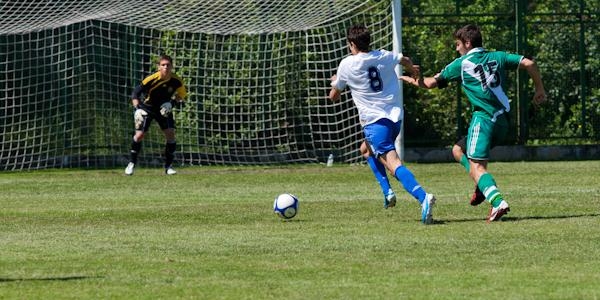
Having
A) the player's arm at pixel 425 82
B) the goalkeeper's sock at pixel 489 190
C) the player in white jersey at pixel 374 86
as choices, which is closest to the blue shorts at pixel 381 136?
the player in white jersey at pixel 374 86

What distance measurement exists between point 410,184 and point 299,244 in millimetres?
1921

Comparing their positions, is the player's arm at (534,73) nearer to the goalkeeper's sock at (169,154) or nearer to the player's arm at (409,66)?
the player's arm at (409,66)

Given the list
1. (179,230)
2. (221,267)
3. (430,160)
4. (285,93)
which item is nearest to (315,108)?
(285,93)

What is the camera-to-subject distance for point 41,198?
50.8 feet

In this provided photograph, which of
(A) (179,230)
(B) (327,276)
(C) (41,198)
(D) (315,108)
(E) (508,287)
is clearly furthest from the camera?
(D) (315,108)

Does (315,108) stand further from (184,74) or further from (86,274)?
(86,274)

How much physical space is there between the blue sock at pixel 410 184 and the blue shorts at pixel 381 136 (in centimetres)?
31

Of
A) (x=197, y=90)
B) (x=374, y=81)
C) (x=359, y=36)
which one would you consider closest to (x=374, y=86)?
(x=374, y=81)

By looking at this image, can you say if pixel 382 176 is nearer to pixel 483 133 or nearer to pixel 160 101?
pixel 483 133

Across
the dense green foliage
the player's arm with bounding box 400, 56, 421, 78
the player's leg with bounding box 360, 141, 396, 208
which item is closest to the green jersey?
the player's arm with bounding box 400, 56, 421, 78

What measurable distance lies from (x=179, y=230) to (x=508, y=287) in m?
4.28

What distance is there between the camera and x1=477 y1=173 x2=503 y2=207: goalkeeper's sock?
1120 cm

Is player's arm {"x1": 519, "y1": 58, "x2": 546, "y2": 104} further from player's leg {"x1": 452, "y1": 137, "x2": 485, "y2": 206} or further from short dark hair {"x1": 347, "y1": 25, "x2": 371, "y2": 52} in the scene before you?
short dark hair {"x1": 347, "y1": 25, "x2": 371, "y2": 52}

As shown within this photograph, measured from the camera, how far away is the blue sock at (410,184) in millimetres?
11231
